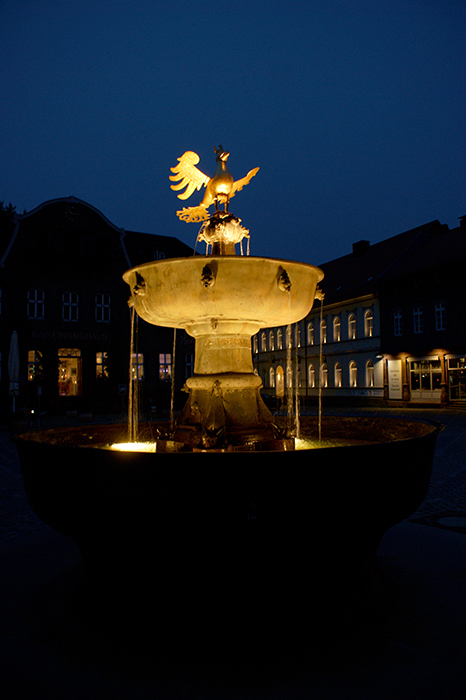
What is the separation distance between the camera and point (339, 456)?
9.53 feet

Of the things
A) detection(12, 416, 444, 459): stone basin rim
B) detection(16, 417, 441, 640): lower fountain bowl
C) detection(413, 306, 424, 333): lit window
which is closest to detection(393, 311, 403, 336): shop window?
detection(413, 306, 424, 333): lit window

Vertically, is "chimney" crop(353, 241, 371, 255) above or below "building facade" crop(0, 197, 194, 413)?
above

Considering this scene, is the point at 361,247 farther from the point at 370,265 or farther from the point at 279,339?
the point at 279,339

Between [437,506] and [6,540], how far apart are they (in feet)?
15.9

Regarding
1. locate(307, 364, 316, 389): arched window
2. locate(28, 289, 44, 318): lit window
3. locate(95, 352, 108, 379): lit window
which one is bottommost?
locate(307, 364, 316, 389): arched window

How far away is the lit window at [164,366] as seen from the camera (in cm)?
3142

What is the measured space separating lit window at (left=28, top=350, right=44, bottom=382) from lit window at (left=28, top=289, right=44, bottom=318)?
6.85 feet

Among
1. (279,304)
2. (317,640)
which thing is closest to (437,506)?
(279,304)

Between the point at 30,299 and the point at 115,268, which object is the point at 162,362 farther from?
the point at 30,299

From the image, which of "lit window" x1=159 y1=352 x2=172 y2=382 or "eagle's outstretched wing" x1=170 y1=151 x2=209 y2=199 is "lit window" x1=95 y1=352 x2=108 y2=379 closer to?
"lit window" x1=159 y1=352 x2=172 y2=382

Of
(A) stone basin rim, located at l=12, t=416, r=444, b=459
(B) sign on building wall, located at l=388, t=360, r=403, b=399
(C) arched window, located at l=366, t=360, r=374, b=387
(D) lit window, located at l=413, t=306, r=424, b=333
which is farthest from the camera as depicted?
(C) arched window, located at l=366, t=360, r=374, b=387

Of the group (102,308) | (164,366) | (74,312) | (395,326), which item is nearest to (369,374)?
(395,326)

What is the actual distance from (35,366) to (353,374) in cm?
2067

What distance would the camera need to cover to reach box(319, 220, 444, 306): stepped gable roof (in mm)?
34594
